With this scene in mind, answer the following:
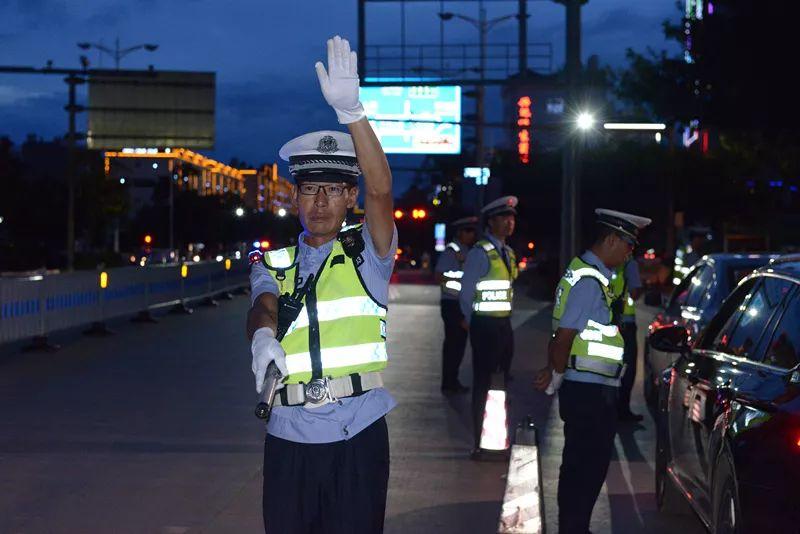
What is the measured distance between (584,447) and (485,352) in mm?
3739

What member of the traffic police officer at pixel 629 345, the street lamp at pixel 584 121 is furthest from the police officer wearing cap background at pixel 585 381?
the street lamp at pixel 584 121

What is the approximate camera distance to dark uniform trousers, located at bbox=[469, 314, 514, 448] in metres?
10.1

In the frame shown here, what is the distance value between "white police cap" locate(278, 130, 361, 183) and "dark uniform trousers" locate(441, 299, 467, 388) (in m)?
9.68

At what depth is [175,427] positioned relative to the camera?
1133cm

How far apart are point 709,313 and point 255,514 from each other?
4796 millimetres

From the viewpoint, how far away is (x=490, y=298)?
10.4 m

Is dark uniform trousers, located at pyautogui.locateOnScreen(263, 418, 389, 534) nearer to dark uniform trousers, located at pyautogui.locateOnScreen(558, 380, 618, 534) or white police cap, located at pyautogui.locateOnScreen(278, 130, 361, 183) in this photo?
white police cap, located at pyautogui.locateOnScreen(278, 130, 361, 183)

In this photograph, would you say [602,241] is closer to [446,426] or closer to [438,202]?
[446,426]

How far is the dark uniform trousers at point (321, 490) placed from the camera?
4.19 metres

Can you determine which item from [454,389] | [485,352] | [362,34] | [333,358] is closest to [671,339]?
[485,352]

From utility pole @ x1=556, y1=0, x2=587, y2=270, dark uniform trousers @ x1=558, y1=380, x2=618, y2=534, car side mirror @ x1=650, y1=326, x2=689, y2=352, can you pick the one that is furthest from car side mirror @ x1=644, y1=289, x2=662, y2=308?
dark uniform trousers @ x1=558, y1=380, x2=618, y2=534

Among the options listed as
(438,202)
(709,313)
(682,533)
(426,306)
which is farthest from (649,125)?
(438,202)

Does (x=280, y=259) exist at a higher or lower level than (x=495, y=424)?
higher

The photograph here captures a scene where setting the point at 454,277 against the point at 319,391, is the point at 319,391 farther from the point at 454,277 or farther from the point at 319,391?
the point at 454,277
